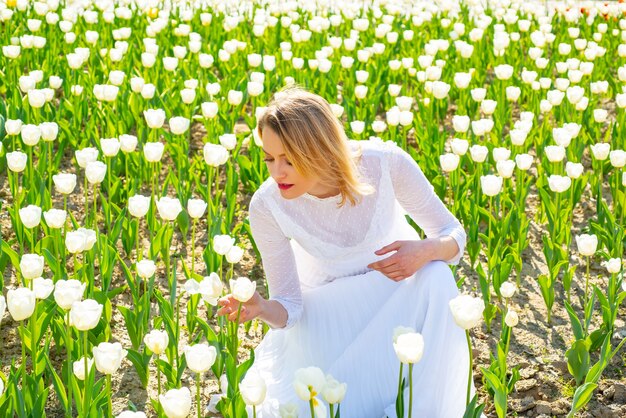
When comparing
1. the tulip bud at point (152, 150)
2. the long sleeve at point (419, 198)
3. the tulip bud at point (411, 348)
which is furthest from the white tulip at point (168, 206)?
the tulip bud at point (411, 348)

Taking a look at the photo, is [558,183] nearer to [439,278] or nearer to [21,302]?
[439,278]

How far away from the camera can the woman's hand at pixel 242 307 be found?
2945 mm

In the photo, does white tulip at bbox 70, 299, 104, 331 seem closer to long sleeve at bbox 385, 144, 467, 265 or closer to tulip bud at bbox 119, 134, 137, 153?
long sleeve at bbox 385, 144, 467, 265

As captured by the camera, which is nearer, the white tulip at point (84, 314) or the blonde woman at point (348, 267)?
the white tulip at point (84, 314)

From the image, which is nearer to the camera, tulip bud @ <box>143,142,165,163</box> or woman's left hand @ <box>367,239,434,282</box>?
woman's left hand @ <box>367,239,434,282</box>

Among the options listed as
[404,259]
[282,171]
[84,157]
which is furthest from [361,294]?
[84,157]

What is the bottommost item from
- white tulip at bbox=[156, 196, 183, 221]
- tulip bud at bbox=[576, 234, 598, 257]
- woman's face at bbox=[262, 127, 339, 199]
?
tulip bud at bbox=[576, 234, 598, 257]

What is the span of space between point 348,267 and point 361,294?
14cm

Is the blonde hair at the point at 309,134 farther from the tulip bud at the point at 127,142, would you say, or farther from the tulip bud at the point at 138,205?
the tulip bud at the point at 127,142

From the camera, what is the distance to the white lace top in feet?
Answer: 10.6

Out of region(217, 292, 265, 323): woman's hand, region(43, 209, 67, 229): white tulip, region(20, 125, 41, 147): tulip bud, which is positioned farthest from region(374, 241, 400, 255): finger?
region(20, 125, 41, 147): tulip bud

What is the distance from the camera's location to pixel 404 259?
3.09 m

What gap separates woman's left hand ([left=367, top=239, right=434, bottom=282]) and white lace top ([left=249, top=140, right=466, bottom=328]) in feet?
0.60

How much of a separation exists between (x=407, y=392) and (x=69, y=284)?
3.32 ft
